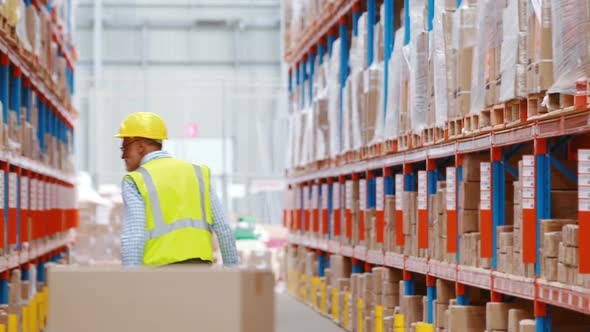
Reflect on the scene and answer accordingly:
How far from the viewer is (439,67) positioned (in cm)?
838

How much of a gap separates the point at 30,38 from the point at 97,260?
6.92 meters

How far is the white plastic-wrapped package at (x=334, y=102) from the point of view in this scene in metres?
12.6

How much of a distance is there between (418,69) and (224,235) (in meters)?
3.37

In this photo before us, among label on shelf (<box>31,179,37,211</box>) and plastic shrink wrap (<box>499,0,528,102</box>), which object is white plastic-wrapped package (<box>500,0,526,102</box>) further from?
label on shelf (<box>31,179,37,211</box>)

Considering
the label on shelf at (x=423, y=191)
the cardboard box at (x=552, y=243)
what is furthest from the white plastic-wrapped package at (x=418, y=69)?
the cardboard box at (x=552, y=243)

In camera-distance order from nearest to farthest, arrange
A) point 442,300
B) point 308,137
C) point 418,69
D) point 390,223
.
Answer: point 442,300 < point 418,69 < point 390,223 < point 308,137

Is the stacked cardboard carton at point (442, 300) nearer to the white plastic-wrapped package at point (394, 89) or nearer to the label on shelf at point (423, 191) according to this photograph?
the label on shelf at point (423, 191)

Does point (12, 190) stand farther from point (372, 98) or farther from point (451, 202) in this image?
point (451, 202)

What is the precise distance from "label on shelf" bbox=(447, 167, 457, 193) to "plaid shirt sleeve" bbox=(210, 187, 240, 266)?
2.49 m

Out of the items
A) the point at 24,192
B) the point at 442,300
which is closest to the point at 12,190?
the point at 24,192

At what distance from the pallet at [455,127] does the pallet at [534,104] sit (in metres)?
1.46

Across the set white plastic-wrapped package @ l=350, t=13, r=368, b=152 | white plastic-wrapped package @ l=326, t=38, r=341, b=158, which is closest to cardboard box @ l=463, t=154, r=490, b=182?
white plastic-wrapped package @ l=350, t=13, r=368, b=152

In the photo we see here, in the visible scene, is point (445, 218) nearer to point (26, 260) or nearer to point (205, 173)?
point (205, 173)

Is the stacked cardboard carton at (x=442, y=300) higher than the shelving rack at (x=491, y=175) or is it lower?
lower
